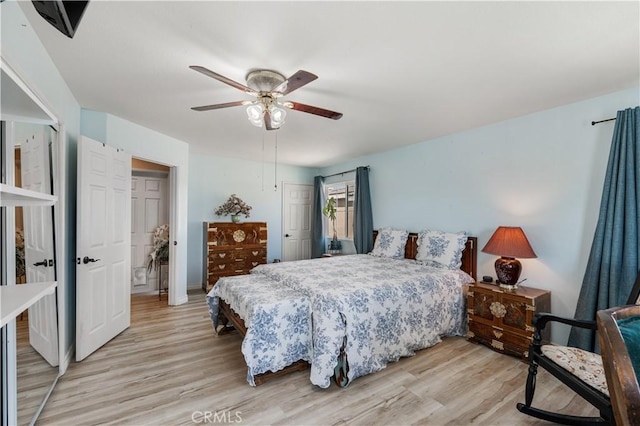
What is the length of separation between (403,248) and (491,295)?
52.3 inches

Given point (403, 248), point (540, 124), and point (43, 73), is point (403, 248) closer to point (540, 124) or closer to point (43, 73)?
point (540, 124)

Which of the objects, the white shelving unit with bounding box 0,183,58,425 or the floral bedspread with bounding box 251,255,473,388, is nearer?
the white shelving unit with bounding box 0,183,58,425

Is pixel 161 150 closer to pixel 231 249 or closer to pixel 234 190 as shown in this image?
pixel 234 190

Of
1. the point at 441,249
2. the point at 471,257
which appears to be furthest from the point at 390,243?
the point at 471,257

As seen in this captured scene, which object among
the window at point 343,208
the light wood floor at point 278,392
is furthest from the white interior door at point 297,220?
the light wood floor at point 278,392

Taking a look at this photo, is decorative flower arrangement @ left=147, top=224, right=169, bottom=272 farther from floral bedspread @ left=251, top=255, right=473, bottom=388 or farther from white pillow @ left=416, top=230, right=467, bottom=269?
→ white pillow @ left=416, top=230, right=467, bottom=269

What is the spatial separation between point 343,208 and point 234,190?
2.18 meters

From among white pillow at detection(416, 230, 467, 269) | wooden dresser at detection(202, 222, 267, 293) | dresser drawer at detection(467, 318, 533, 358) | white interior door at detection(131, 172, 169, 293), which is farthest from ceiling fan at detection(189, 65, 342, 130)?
white interior door at detection(131, 172, 169, 293)

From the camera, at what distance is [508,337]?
8.48 ft

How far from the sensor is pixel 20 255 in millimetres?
1614

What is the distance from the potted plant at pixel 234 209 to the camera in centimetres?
488

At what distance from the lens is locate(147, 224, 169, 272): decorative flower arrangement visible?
4.31 meters

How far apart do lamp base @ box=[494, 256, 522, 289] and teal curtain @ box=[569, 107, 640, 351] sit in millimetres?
485

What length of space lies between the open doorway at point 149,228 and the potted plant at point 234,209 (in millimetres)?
904
